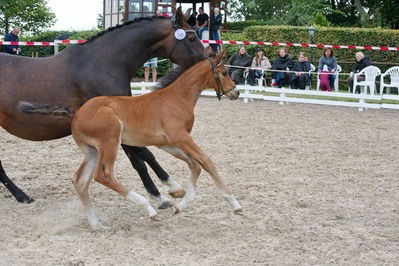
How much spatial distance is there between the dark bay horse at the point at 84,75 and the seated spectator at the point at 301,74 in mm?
9874

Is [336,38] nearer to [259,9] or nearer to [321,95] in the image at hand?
[321,95]

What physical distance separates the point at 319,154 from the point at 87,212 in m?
4.17

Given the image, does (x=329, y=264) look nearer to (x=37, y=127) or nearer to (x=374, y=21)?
(x=37, y=127)

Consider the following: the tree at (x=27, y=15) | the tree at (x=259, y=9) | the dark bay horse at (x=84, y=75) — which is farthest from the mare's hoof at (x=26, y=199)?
the tree at (x=259, y=9)

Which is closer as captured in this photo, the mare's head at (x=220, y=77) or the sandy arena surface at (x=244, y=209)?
the sandy arena surface at (x=244, y=209)

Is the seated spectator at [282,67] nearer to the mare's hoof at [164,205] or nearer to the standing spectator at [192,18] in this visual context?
the standing spectator at [192,18]

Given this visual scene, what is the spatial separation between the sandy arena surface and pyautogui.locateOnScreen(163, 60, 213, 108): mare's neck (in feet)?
3.44

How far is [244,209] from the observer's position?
529 cm

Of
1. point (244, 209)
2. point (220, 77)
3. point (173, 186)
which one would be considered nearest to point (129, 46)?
point (220, 77)

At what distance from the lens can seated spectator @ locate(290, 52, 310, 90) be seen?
49.4ft

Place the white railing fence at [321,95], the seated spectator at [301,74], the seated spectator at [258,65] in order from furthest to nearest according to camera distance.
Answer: the seated spectator at [258,65] < the seated spectator at [301,74] < the white railing fence at [321,95]

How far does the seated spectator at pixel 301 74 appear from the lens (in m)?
15.0

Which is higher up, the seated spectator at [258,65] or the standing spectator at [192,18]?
the standing spectator at [192,18]

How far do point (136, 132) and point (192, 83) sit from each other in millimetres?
683
